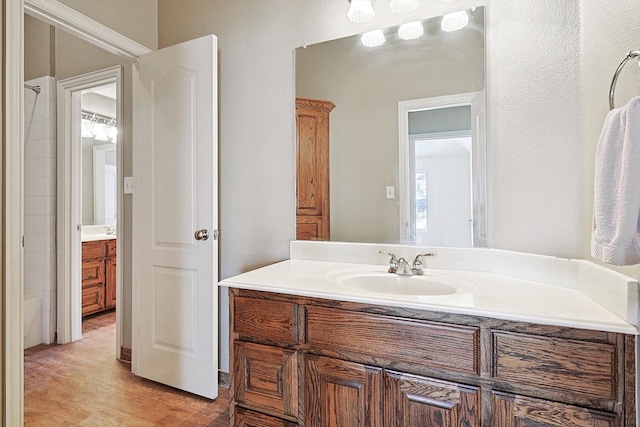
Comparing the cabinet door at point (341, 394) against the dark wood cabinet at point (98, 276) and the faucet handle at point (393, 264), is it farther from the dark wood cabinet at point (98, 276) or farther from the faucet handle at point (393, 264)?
the dark wood cabinet at point (98, 276)

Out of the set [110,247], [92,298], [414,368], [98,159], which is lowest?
[92,298]

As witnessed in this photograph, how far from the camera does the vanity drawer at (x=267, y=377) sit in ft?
3.91

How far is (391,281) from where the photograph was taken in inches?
56.7

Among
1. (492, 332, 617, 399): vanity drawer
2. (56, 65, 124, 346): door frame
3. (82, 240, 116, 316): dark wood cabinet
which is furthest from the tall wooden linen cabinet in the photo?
(82, 240, 116, 316): dark wood cabinet

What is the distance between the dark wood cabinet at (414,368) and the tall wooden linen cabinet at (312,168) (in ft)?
2.09

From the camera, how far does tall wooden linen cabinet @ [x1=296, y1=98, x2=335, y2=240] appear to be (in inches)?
70.4

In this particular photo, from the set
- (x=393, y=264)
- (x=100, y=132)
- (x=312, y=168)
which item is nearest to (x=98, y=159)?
(x=100, y=132)

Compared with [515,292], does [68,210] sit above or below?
above

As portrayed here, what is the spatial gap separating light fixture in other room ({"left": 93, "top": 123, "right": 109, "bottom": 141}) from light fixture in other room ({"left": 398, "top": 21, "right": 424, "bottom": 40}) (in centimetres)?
378

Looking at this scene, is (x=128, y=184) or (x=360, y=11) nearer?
(x=360, y=11)

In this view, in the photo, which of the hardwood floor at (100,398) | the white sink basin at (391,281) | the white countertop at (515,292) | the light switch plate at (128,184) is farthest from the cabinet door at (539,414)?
the light switch plate at (128,184)

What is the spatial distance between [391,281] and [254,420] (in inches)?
29.4

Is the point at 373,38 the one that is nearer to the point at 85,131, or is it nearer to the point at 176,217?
the point at 176,217

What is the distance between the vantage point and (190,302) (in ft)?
6.32
